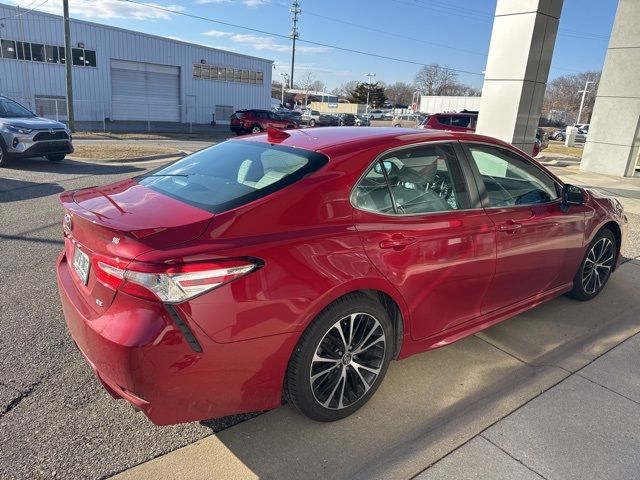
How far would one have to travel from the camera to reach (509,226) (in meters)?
3.32

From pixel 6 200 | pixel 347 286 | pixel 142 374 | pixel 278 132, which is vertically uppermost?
pixel 278 132

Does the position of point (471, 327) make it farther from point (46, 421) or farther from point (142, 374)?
point (46, 421)

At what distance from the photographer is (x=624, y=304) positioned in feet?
15.0

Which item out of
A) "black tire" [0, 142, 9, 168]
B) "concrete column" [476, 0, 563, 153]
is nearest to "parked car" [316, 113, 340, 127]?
"concrete column" [476, 0, 563, 153]

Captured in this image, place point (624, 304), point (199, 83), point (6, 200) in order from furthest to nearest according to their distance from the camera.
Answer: point (199, 83)
point (6, 200)
point (624, 304)

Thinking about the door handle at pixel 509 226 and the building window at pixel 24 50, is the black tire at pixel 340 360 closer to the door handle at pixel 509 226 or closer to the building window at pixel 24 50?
the door handle at pixel 509 226

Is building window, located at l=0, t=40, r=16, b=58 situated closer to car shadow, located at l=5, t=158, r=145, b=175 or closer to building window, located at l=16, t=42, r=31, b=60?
building window, located at l=16, t=42, r=31, b=60

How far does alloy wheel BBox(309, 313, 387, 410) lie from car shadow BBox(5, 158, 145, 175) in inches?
381

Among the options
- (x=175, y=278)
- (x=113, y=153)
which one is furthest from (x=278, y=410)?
(x=113, y=153)

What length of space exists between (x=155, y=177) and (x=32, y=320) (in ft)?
5.31

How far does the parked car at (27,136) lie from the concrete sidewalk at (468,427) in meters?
10.4

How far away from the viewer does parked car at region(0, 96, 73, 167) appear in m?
10.4

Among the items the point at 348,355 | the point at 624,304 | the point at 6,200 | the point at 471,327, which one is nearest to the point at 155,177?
the point at 348,355

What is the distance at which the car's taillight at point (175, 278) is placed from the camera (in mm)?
2031
